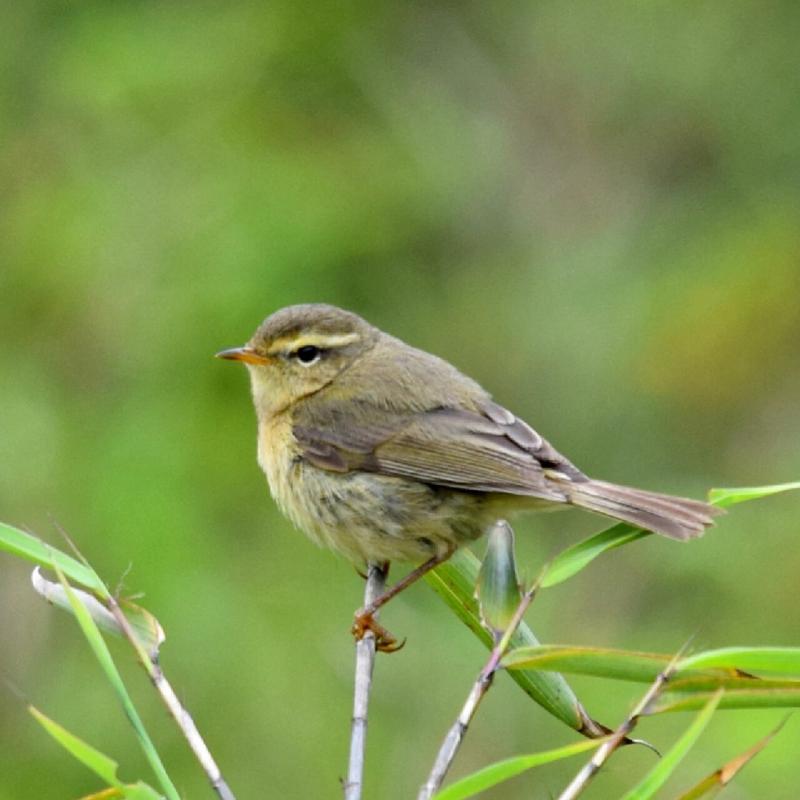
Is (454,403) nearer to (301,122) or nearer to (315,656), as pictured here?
(315,656)

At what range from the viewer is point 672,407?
658cm

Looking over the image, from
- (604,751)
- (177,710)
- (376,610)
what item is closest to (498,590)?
(604,751)

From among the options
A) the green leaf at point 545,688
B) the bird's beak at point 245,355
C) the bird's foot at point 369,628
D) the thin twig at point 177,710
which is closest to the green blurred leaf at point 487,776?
the thin twig at point 177,710

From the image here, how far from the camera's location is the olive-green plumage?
4203mm

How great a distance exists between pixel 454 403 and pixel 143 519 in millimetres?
1020

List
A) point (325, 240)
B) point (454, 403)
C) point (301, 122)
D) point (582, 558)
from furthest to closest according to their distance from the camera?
point (301, 122)
point (325, 240)
point (454, 403)
point (582, 558)

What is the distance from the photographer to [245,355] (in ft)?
15.8

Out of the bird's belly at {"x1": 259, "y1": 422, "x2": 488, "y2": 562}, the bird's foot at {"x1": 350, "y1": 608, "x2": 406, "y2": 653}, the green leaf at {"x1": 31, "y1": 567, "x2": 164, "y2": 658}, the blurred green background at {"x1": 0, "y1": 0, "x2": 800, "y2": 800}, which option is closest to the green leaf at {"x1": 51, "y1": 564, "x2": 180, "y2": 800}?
the green leaf at {"x1": 31, "y1": 567, "x2": 164, "y2": 658}

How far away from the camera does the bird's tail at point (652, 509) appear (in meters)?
3.46

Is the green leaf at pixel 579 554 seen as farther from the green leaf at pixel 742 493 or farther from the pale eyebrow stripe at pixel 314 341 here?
the pale eyebrow stripe at pixel 314 341

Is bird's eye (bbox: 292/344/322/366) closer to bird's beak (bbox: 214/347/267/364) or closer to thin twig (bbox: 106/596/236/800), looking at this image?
bird's beak (bbox: 214/347/267/364)

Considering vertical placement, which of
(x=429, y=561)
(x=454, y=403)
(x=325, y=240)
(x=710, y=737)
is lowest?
(x=710, y=737)

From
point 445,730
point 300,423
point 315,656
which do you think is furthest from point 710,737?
point 300,423

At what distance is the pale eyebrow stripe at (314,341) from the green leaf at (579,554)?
6.49ft
